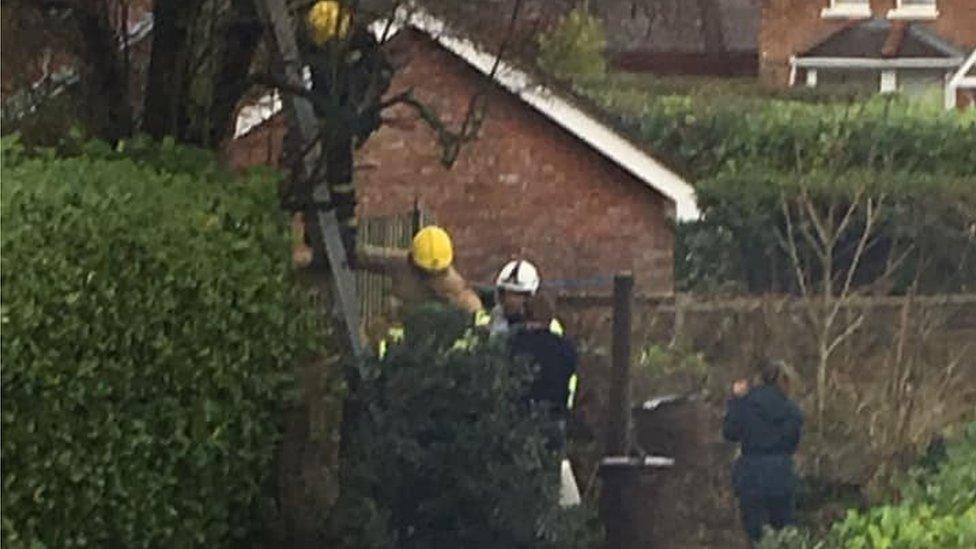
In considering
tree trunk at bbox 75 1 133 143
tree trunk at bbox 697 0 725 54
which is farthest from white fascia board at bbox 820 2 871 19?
tree trunk at bbox 75 1 133 143

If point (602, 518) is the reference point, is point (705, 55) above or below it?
above

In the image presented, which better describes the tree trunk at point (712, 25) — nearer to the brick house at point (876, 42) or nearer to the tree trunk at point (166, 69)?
the brick house at point (876, 42)

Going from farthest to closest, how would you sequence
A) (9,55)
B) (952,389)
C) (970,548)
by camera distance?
(952,389) < (9,55) < (970,548)

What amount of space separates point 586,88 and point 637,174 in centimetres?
47

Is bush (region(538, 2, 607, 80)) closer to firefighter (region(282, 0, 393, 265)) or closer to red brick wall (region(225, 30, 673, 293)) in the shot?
red brick wall (region(225, 30, 673, 293))

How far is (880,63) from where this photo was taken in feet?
32.6

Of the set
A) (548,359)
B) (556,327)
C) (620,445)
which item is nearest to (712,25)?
(556,327)

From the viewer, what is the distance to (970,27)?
32.6ft

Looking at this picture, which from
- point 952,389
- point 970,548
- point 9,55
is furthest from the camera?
point 952,389

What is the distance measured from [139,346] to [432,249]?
2668mm

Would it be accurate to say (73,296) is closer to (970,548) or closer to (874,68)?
(970,548)

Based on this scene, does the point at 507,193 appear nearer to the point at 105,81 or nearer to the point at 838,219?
the point at 838,219

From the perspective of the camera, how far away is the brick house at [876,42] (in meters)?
9.90

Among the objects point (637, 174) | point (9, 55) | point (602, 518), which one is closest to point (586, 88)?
point (637, 174)
